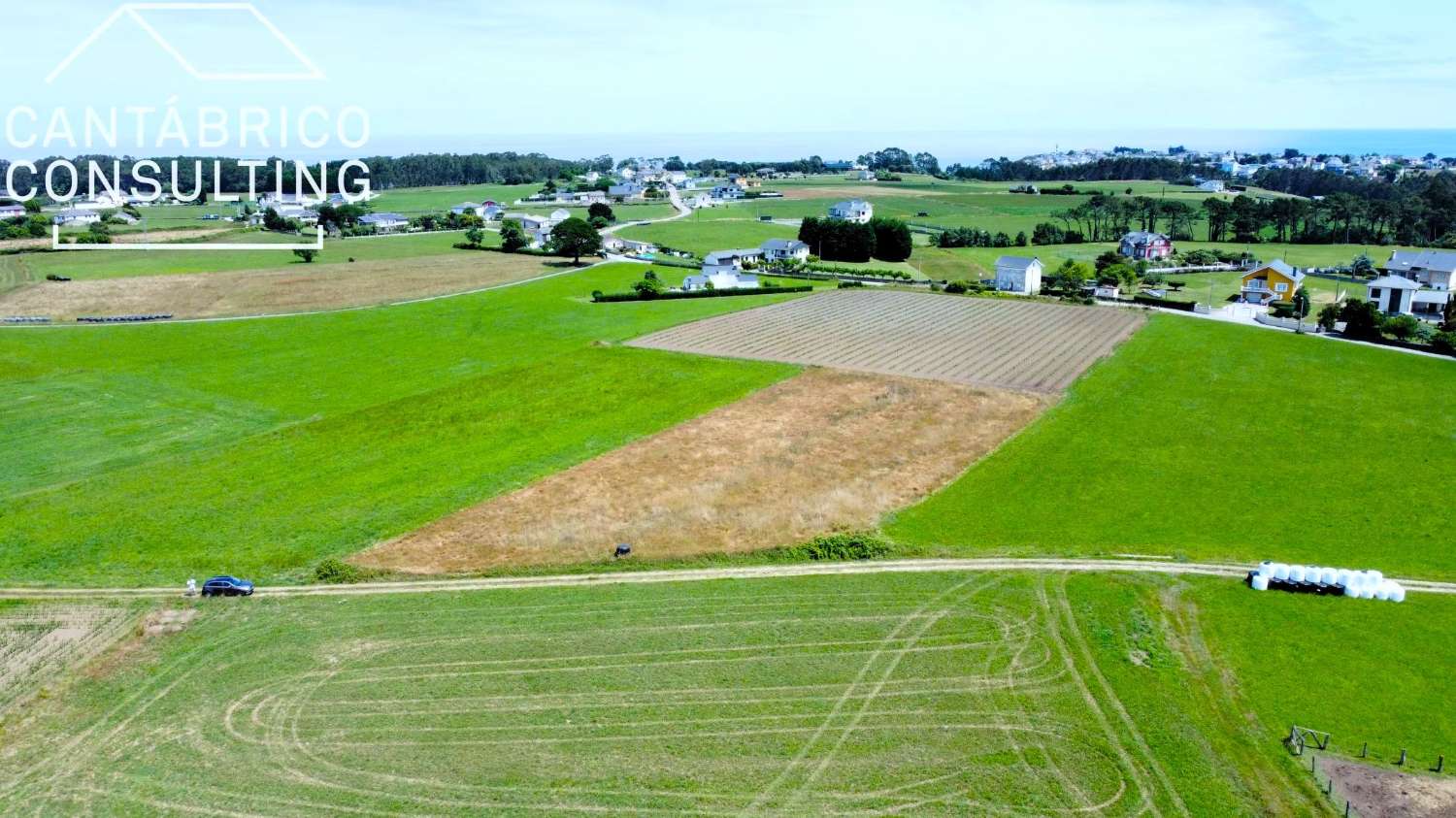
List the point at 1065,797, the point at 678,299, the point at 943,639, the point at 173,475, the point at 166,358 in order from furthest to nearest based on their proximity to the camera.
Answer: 1. the point at 678,299
2. the point at 166,358
3. the point at 173,475
4. the point at 943,639
5. the point at 1065,797

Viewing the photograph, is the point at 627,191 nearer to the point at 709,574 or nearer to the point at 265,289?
the point at 265,289

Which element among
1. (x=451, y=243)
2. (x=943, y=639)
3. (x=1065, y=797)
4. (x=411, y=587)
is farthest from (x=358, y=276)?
(x=1065, y=797)

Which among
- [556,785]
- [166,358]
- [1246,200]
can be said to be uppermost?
[1246,200]

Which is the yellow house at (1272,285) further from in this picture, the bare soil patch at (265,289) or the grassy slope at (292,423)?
the bare soil patch at (265,289)

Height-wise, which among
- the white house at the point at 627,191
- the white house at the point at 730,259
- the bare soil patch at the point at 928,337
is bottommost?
the bare soil patch at the point at 928,337

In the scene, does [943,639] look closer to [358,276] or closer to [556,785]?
[556,785]

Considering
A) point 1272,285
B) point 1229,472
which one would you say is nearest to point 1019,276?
point 1272,285

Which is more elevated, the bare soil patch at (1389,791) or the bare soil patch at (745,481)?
the bare soil patch at (745,481)

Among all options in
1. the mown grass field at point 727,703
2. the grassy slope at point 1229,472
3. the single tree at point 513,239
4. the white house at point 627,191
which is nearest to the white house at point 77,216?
the single tree at point 513,239
